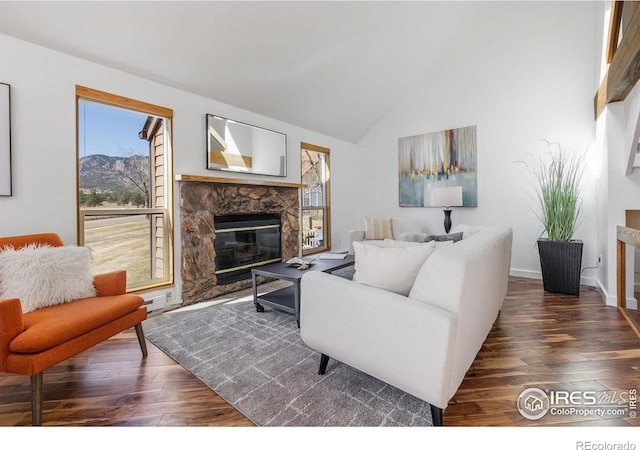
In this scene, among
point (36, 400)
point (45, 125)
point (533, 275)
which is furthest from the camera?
point (533, 275)

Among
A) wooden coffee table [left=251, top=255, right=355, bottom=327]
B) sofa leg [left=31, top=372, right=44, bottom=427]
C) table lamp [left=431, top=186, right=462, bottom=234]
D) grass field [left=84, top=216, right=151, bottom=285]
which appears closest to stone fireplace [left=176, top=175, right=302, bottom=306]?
grass field [left=84, top=216, right=151, bottom=285]

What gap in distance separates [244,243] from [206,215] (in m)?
0.72

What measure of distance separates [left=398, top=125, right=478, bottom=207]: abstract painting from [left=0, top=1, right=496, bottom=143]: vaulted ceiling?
0.98 metres

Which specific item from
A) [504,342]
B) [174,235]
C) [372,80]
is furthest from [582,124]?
[174,235]

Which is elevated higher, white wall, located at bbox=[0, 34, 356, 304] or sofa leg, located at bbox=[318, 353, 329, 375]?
white wall, located at bbox=[0, 34, 356, 304]

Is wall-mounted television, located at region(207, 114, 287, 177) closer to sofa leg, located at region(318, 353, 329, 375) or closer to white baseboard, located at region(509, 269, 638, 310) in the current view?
sofa leg, located at region(318, 353, 329, 375)

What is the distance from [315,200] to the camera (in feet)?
18.0

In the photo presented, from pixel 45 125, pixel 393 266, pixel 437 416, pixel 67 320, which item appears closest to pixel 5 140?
pixel 45 125

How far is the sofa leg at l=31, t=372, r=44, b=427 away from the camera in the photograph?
1.45 m

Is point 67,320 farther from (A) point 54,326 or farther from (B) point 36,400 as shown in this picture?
(B) point 36,400

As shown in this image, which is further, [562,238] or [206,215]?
[562,238]
